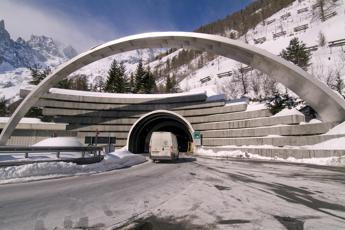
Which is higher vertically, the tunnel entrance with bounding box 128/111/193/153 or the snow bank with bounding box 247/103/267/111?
the snow bank with bounding box 247/103/267/111

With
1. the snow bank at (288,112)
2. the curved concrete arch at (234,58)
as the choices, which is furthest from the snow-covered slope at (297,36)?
the snow bank at (288,112)

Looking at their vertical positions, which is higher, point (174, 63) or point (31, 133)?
point (174, 63)

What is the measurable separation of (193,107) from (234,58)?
1081 centimetres

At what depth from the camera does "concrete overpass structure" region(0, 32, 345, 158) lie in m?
23.9

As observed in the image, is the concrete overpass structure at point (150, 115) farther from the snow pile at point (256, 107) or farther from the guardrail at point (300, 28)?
the guardrail at point (300, 28)

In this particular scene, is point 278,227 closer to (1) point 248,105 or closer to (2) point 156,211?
(2) point 156,211

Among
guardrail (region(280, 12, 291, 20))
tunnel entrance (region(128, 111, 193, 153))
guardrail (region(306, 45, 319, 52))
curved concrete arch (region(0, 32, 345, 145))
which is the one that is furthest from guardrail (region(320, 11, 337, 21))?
curved concrete arch (region(0, 32, 345, 145))

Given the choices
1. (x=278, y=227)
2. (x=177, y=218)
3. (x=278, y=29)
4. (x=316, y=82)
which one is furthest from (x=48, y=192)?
(x=278, y=29)

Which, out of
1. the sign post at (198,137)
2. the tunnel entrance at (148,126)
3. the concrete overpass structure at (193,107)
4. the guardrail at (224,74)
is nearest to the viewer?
the concrete overpass structure at (193,107)

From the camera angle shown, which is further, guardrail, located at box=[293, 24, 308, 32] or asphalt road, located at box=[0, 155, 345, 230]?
guardrail, located at box=[293, 24, 308, 32]

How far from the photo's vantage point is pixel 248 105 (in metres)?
32.2

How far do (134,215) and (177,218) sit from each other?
905 millimetres

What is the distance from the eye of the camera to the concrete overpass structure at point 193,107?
78.5ft

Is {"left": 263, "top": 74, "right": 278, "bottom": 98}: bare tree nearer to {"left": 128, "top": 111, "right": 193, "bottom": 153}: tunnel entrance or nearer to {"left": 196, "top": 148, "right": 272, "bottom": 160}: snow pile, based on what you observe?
{"left": 128, "top": 111, "right": 193, "bottom": 153}: tunnel entrance
